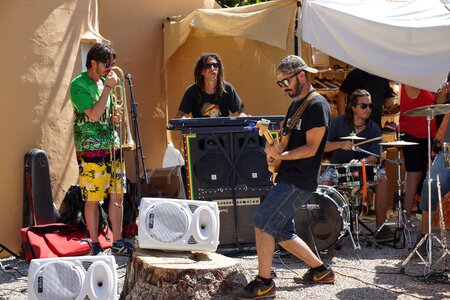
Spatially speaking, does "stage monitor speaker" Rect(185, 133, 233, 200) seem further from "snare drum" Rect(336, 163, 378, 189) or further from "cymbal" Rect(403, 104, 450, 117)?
"cymbal" Rect(403, 104, 450, 117)

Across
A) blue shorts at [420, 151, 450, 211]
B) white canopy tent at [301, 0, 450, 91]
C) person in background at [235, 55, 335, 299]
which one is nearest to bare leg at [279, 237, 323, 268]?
person in background at [235, 55, 335, 299]

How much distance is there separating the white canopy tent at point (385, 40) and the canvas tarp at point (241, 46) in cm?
38

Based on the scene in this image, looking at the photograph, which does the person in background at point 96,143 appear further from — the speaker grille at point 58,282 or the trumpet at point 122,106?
the speaker grille at point 58,282

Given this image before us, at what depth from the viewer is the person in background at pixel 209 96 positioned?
757 centimetres

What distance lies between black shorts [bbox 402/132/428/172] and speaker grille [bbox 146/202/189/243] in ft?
11.8

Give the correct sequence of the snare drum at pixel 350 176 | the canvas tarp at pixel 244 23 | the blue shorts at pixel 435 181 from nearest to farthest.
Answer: the blue shorts at pixel 435 181 < the snare drum at pixel 350 176 < the canvas tarp at pixel 244 23

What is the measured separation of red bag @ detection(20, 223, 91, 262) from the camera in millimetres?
6832

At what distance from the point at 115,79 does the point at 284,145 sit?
164cm

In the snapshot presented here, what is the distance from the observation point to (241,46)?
381 inches

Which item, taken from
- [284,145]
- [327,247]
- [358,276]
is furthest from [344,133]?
[284,145]

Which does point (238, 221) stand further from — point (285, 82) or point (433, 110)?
point (433, 110)

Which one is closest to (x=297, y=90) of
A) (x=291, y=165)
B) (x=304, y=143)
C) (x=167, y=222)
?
(x=304, y=143)

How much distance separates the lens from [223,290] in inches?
213

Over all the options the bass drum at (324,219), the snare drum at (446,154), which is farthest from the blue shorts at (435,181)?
the bass drum at (324,219)
